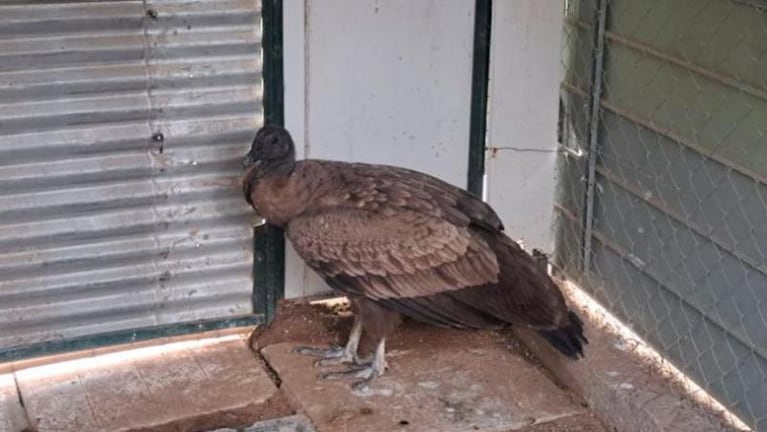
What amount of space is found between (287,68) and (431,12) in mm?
665

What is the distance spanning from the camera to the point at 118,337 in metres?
5.44

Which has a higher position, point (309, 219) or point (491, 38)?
point (491, 38)

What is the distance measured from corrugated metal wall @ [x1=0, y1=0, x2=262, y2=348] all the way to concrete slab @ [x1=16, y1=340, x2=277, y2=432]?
0.54 ft

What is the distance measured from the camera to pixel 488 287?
5066mm

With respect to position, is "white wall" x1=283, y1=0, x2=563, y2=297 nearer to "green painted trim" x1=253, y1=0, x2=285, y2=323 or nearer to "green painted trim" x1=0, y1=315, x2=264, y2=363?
"green painted trim" x1=253, y1=0, x2=285, y2=323

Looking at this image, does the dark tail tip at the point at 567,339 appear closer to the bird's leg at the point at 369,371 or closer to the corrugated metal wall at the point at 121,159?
the bird's leg at the point at 369,371

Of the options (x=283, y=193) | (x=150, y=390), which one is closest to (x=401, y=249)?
(x=283, y=193)

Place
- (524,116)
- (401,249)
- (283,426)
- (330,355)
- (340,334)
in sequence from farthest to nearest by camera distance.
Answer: (524,116), (340,334), (330,355), (401,249), (283,426)

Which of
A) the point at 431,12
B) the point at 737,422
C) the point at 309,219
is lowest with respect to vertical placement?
the point at 737,422

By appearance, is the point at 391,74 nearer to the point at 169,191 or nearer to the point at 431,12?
the point at 431,12

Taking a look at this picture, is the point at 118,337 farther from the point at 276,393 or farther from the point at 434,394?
the point at 434,394

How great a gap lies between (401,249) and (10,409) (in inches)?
63.7

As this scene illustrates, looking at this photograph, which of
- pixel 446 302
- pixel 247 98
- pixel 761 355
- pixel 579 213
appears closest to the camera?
pixel 761 355

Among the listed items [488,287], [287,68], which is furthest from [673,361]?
[287,68]
